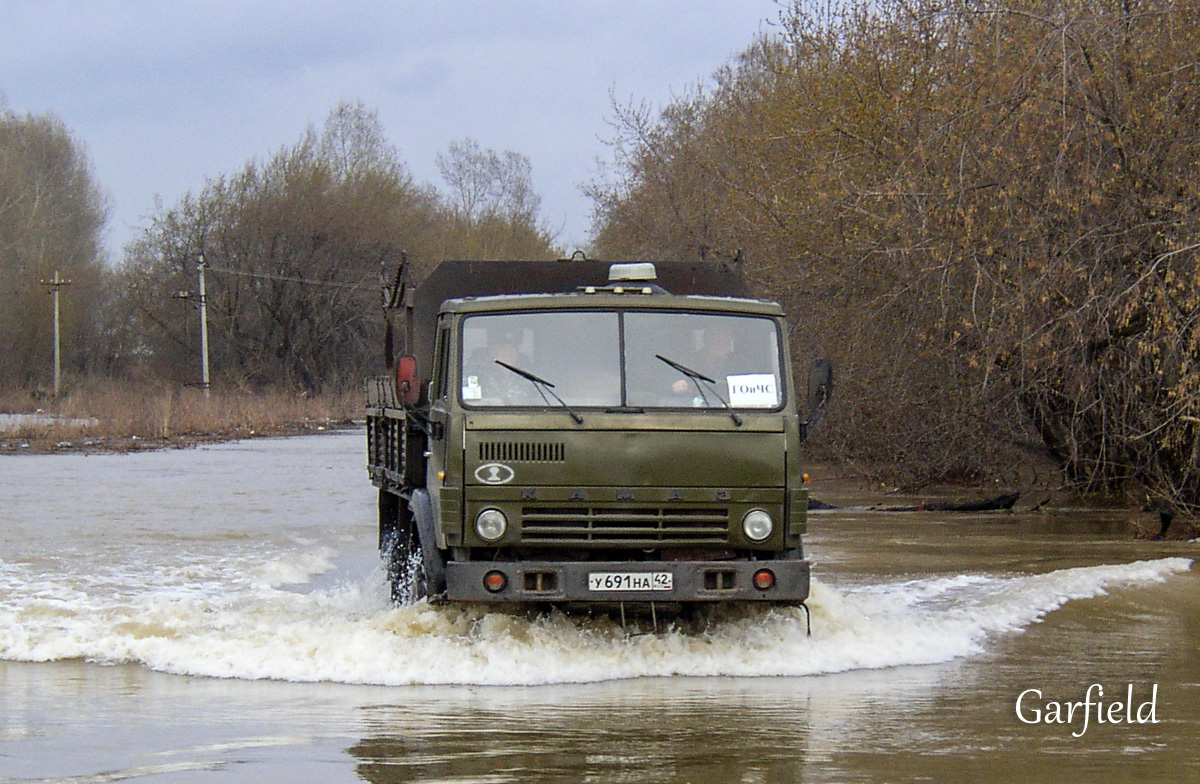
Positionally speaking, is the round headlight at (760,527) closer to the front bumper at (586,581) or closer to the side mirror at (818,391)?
the front bumper at (586,581)

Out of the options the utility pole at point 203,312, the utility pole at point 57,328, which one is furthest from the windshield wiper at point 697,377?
the utility pole at point 57,328

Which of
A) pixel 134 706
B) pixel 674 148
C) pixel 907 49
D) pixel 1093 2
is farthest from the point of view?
pixel 674 148

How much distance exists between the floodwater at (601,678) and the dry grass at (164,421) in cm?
2741

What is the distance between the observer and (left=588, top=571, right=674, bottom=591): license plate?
28.1 feet

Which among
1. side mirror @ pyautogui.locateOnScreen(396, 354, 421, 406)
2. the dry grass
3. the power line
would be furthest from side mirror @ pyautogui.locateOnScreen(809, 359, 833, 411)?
the power line

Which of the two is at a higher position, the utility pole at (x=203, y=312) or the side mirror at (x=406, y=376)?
the utility pole at (x=203, y=312)

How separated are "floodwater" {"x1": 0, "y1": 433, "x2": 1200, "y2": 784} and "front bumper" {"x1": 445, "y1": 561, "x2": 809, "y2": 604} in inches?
17.1

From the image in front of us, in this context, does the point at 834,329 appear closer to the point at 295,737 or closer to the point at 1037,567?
the point at 1037,567

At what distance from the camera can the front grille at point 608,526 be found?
868cm

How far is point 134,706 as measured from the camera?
783cm

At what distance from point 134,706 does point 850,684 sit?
377 cm

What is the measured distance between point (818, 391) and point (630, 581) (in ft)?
5.31

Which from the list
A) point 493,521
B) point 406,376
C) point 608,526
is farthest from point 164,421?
point 608,526

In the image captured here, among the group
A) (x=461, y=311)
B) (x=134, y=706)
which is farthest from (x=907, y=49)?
(x=134, y=706)
